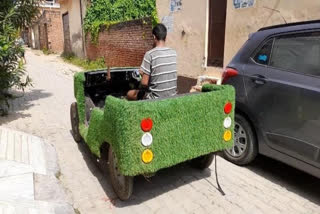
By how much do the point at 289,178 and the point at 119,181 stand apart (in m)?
2.24

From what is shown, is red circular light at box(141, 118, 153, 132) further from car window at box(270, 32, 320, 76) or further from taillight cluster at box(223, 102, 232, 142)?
car window at box(270, 32, 320, 76)

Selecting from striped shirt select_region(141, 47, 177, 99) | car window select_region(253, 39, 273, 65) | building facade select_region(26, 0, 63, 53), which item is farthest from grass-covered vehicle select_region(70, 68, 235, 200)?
building facade select_region(26, 0, 63, 53)

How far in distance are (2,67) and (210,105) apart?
4.75 m

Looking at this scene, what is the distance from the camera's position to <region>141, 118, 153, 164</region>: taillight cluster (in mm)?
2648

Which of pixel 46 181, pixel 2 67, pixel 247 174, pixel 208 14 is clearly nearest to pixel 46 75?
pixel 2 67

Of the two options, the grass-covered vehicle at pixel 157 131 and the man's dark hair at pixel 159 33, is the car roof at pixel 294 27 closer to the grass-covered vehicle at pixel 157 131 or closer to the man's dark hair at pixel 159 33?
the grass-covered vehicle at pixel 157 131

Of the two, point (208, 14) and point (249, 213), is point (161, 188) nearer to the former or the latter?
point (249, 213)

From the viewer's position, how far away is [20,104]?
761 cm

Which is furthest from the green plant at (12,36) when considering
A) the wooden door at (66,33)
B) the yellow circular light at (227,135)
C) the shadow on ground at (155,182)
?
the wooden door at (66,33)

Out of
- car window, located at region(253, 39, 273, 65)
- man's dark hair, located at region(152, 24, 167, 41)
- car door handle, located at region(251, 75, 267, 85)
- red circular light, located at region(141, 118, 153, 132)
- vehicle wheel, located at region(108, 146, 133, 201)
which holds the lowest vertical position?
vehicle wheel, located at region(108, 146, 133, 201)

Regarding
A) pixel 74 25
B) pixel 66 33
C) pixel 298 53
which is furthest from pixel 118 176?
pixel 66 33

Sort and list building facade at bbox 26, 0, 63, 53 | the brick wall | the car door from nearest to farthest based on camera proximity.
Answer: the car door → the brick wall → building facade at bbox 26, 0, 63, 53

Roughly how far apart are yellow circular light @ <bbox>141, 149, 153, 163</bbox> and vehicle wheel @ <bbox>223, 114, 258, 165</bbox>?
1624 millimetres

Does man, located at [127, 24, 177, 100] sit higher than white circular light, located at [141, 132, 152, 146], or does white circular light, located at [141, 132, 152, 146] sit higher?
man, located at [127, 24, 177, 100]
